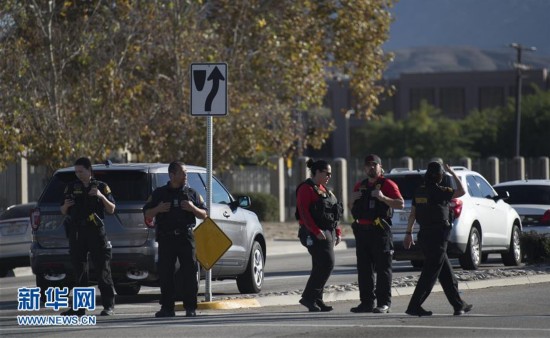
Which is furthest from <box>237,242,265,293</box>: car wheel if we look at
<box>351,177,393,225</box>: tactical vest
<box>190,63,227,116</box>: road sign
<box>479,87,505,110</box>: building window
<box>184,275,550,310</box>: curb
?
<box>479,87,505,110</box>: building window

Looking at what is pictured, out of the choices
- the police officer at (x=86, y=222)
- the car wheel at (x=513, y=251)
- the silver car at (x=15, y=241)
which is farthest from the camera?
the silver car at (x=15, y=241)

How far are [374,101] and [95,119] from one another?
1235 centimetres

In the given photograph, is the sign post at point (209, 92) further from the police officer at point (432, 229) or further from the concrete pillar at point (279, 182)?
the concrete pillar at point (279, 182)

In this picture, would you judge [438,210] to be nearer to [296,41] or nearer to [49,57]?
[49,57]

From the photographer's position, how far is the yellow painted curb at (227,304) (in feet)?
51.7

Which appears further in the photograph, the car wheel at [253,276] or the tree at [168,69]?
the tree at [168,69]

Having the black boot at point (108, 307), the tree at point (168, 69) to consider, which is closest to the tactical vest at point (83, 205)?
the black boot at point (108, 307)

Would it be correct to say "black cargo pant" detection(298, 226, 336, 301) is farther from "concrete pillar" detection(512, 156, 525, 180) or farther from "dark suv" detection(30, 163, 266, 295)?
"concrete pillar" detection(512, 156, 525, 180)

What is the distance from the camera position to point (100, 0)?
32.8 metres

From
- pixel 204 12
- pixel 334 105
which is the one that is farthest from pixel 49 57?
pixel 334 105

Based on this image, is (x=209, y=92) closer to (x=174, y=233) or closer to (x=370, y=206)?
(x=174, y=233)

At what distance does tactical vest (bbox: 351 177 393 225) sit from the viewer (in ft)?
48.5

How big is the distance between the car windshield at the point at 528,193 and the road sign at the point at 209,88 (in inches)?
413

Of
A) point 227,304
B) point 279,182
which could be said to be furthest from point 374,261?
point 279,182
